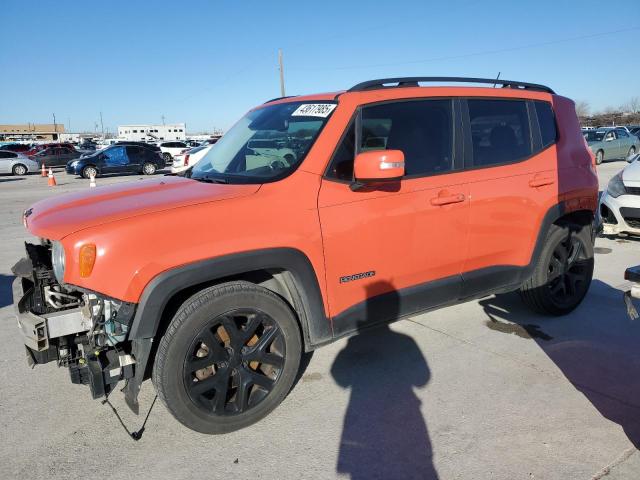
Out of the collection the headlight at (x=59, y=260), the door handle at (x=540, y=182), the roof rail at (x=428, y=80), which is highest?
the roof rail at (x=428, y=80)

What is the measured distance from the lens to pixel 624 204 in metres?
6.92

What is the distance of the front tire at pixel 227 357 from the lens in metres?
2.54

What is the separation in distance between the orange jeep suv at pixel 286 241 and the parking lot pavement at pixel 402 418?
1.06ft

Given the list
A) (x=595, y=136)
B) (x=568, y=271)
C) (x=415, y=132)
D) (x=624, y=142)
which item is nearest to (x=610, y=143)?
(x=595, y=136)

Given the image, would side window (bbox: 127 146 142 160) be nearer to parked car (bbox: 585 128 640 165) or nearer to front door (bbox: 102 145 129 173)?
front door (bbox: 102 145 129 173)

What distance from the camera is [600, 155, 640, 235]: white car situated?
685 cm

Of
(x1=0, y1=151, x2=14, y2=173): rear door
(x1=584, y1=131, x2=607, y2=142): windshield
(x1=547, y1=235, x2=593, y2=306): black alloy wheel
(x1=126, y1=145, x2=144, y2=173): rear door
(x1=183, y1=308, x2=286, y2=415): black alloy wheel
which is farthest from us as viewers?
(x1=0, y1=151, x2=14, y2=173): rear door

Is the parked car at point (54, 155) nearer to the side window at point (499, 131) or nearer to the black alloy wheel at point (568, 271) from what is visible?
the side window at point (499, 131)

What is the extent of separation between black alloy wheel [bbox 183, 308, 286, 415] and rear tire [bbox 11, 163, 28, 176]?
1126 inches

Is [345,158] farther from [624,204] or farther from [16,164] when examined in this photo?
[16,164]

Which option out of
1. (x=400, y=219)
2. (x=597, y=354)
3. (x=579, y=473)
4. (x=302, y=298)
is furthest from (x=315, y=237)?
(x=597, y=354)

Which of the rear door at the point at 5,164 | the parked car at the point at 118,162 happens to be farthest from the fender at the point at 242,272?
the rear door at the point at 5,164

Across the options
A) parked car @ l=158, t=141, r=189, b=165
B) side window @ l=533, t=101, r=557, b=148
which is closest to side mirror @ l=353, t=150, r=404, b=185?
side window @ l=533, t=101, r=557, b=148

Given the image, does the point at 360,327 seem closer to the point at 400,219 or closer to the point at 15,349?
the point at 400,219
